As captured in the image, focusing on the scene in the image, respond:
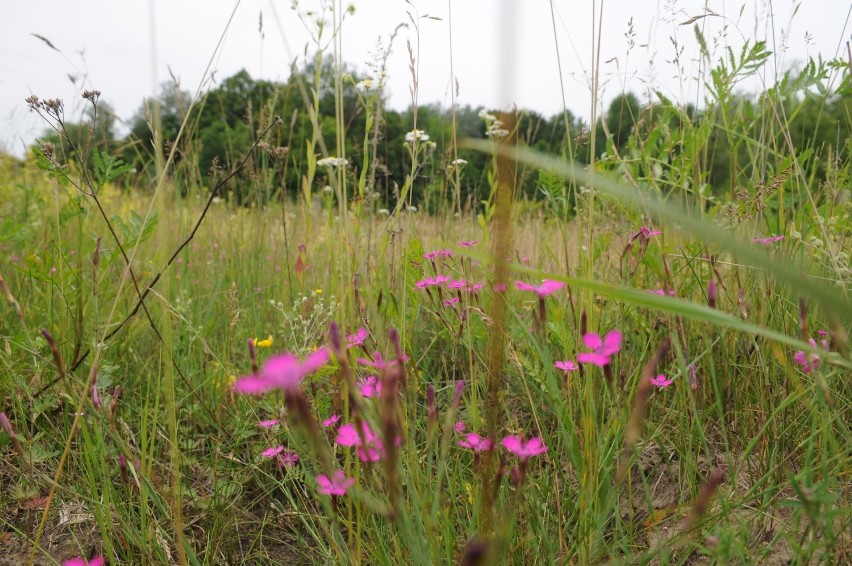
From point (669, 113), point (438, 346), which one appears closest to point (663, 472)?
point (438, 346)

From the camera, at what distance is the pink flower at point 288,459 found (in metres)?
1.00

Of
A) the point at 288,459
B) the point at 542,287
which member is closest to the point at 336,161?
the point at 288,459

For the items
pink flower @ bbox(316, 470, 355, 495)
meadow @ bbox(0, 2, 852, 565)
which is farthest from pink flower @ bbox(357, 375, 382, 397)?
pink flower @ bbox(316, 470, 355, 495)

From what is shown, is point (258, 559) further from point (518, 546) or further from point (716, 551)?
point (716, 551)

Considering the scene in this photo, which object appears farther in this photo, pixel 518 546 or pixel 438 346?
pixel 438 346

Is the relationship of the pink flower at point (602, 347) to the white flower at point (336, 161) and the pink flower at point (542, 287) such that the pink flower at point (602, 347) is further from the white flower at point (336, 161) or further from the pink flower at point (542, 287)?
the white flower at point (336, 161)

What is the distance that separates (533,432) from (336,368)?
0.54 metres

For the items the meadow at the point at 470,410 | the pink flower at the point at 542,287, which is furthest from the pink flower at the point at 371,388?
the pink flower at the point at 542,287

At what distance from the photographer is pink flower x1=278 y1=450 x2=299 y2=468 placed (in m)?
1.00

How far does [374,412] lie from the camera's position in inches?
38.6

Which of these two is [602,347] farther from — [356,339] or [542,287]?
[356,339]

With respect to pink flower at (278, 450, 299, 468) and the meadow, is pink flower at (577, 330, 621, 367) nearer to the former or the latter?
the meadow

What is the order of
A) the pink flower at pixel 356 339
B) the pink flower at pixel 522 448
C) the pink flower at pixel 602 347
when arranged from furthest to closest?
1. the pink flower at pixel 356 339
2. the pink flower at pixel 522 448
3. the pink flower at pixel 602 347

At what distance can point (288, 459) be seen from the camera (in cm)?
101
